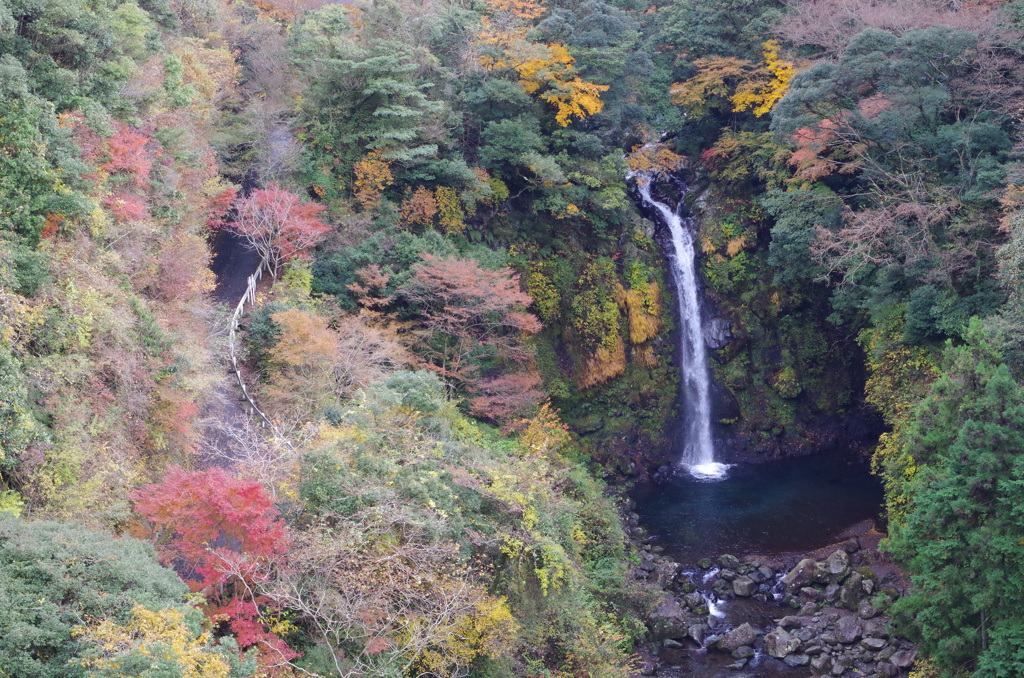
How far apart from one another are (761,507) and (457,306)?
482 inches

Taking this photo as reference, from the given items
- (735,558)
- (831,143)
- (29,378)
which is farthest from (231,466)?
(831,143)

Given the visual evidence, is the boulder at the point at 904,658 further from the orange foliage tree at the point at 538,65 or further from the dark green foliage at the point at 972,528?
the orange foliage tree at the point at 538,65

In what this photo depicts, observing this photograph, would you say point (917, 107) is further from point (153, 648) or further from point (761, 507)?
point (153, 648)

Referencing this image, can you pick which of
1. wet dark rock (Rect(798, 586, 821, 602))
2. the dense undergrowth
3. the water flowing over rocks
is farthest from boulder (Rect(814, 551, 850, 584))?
the dense undergrowth

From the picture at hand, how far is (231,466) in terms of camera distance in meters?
16.4

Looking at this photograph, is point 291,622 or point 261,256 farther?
point 261,256

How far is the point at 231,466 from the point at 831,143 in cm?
1970

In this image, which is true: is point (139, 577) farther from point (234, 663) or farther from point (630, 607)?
point (630, 607)

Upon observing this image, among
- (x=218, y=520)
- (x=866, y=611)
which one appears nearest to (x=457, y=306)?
(x=218, y=520)

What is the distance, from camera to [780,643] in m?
18.1

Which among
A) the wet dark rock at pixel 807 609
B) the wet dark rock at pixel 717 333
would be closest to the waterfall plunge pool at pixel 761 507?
the wet dark rock at pixel 807 609

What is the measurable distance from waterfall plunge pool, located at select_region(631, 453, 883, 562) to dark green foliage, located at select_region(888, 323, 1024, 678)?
7.01m

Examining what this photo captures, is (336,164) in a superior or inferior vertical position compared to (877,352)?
superior

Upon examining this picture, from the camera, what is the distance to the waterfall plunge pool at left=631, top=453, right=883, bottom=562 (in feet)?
74.8
